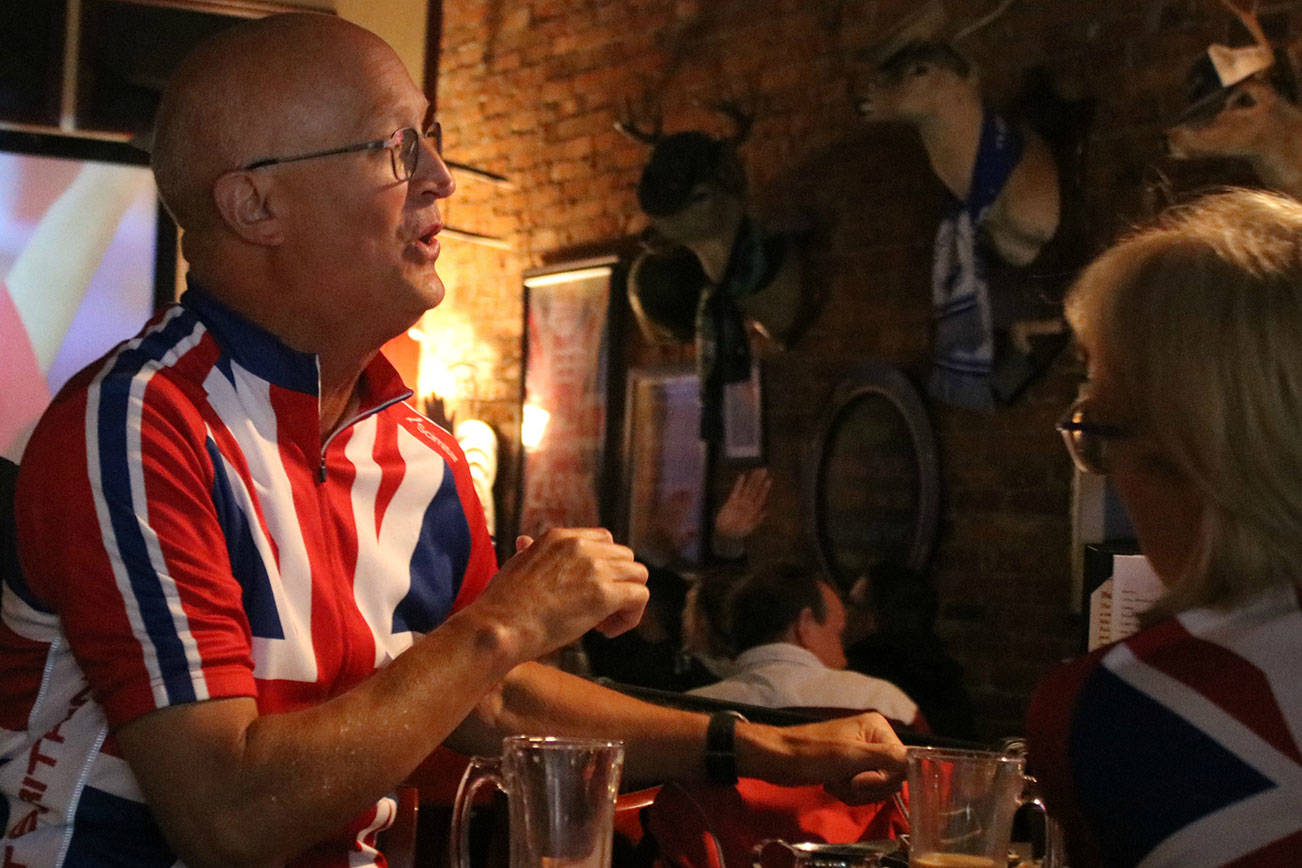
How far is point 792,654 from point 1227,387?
2.19 meters

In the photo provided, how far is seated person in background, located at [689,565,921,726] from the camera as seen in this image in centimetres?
300

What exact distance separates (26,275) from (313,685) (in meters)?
1.74

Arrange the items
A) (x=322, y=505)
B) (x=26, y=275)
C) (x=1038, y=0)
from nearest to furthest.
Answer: (x=322, y=505) < (x=26, y=275) < (x=1038, y=0)

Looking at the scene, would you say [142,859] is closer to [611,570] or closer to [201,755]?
[201,755]

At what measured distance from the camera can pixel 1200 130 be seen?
3686 mm

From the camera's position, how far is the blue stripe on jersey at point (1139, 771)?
0.86 meters

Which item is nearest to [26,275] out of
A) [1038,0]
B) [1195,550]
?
[1195,550]

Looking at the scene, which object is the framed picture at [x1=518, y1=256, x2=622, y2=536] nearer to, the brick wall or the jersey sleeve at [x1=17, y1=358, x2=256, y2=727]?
the brick wall

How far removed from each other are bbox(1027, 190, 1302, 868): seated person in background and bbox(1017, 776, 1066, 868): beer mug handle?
0.05 m

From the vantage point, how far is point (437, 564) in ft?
5.03

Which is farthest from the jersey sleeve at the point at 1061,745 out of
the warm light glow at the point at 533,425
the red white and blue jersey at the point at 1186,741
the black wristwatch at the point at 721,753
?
the warm light glow at the point at 533,425

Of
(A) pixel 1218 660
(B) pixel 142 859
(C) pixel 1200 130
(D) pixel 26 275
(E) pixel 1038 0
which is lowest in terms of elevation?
(B) pixel 142 859

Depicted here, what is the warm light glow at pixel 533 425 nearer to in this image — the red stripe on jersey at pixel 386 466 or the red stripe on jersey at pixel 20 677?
the red stripe on jersey at pixel 386 466

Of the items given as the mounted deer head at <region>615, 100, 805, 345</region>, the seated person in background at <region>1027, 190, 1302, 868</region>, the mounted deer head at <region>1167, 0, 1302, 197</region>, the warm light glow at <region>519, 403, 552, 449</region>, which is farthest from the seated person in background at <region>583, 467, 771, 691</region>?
the seated person in background at <region>1027, 190, 1302, 868</region>
